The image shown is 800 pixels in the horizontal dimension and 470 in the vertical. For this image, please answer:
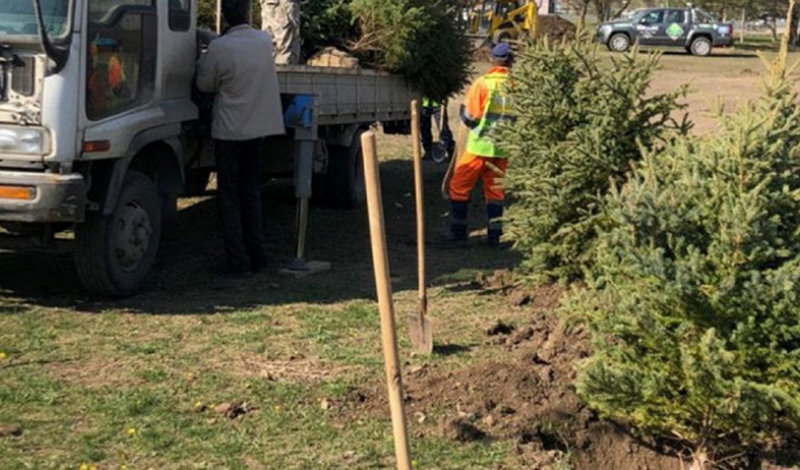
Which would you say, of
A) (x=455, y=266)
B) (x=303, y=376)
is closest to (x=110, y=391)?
(x=303, y=376)

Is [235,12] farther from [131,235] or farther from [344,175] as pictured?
[344,175]

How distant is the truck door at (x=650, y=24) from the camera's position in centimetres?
4581

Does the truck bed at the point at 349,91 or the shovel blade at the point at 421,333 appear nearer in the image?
the shovel blade at the point at 421,333

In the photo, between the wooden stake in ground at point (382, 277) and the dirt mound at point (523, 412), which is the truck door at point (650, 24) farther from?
the wooden stake in ground at point (382, 277)

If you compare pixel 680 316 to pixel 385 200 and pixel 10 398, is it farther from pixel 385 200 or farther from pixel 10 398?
pixel 385 200

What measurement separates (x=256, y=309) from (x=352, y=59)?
13.9 feet

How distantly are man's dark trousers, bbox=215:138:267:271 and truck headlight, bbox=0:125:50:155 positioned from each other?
1.80 metres

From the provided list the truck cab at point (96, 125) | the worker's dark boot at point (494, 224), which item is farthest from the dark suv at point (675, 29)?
the truck cab at point (96, 125)

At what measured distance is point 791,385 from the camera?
5348 millimetres

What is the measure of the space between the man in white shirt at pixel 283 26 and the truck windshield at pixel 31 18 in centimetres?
314

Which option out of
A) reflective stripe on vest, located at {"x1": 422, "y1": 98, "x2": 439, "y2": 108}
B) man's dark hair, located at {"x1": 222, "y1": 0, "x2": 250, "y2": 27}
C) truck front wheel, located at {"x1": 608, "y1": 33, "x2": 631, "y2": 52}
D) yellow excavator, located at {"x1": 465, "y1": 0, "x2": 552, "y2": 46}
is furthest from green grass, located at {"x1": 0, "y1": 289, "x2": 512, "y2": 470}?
truck front wheel, located at {"x1": 608, "y1": 33, "x2": 631, "y2": 52}

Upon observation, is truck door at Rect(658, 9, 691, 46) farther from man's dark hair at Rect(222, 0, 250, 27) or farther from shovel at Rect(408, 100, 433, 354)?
shovel at Rect(408, 100, 433, 354)

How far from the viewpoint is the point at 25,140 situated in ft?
24.0

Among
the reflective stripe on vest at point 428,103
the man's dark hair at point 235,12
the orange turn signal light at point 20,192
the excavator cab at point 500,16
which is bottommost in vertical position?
the orange turn signal light at point 20,192
